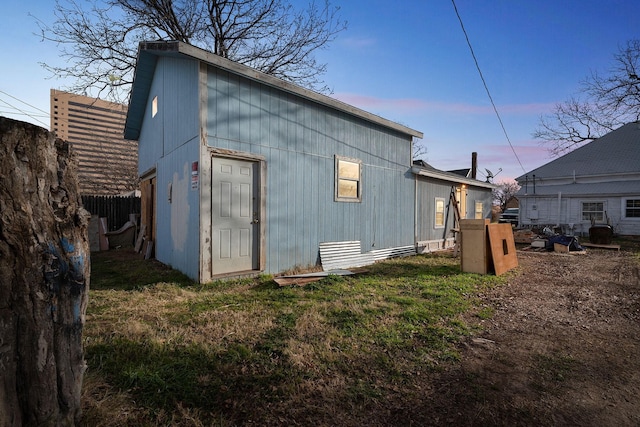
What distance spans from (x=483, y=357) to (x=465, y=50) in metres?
7.96

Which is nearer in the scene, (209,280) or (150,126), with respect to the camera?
(209,280)

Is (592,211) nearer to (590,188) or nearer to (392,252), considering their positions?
(590,188)

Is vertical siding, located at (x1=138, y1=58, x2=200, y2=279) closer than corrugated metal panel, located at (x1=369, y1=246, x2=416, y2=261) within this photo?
Yes

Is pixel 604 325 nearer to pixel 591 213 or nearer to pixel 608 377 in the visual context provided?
pixel 608 377

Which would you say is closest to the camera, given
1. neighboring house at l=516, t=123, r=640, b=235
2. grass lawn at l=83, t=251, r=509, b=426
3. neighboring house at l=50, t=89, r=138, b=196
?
grass lawn at l=83, t=251, r=509, b=426

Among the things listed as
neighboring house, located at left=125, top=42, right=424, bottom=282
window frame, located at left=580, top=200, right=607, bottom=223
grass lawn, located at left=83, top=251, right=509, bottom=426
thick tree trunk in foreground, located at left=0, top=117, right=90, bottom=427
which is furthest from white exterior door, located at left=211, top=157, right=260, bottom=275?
A: window frame, located at left=580, top=200, right=607, bottom=223

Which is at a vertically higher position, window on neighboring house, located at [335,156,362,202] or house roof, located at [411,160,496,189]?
house roof, located at [411,160,496,189]

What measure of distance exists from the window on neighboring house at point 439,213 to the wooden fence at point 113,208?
1206cm

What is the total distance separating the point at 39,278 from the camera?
1.52 meters

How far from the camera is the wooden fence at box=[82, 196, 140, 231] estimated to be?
1248cm

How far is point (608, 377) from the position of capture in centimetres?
273

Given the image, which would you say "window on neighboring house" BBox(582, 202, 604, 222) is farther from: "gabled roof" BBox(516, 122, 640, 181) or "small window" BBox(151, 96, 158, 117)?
"small window" BBox(151, 96, 158, 117)

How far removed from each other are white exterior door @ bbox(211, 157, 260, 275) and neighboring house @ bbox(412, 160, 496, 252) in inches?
243

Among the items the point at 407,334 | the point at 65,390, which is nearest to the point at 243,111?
the point at 407,334
